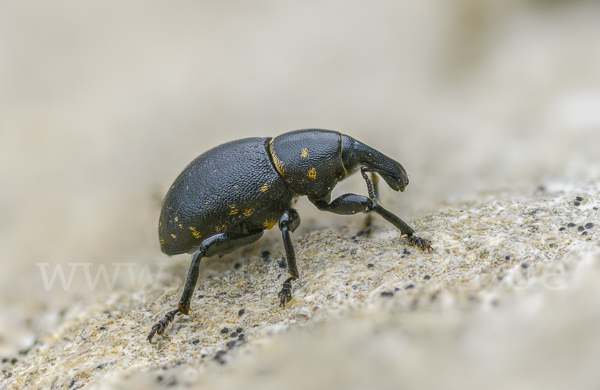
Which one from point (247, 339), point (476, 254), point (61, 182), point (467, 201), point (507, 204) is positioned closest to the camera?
point (247, 339)

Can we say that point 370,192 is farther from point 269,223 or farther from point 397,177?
point 269,223

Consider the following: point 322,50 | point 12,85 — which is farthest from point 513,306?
point 12,85

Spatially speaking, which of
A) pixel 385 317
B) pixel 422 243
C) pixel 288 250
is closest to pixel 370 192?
pixel 422 243

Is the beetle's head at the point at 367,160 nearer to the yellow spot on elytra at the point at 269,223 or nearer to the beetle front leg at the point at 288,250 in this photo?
the beetle front leg at the point at 288,250

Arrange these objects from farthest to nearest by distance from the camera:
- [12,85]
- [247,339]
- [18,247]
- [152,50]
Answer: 1. [152,50]
2. [12,85]
3. [18,247]
4. [247,339]

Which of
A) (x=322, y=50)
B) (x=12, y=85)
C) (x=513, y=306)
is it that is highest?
(x=322, y=50)

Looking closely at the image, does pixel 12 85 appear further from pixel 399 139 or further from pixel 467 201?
pixel 467 201

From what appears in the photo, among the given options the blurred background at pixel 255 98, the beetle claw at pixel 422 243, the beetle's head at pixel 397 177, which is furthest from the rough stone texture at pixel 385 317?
the blurred background at pixel 255 98
